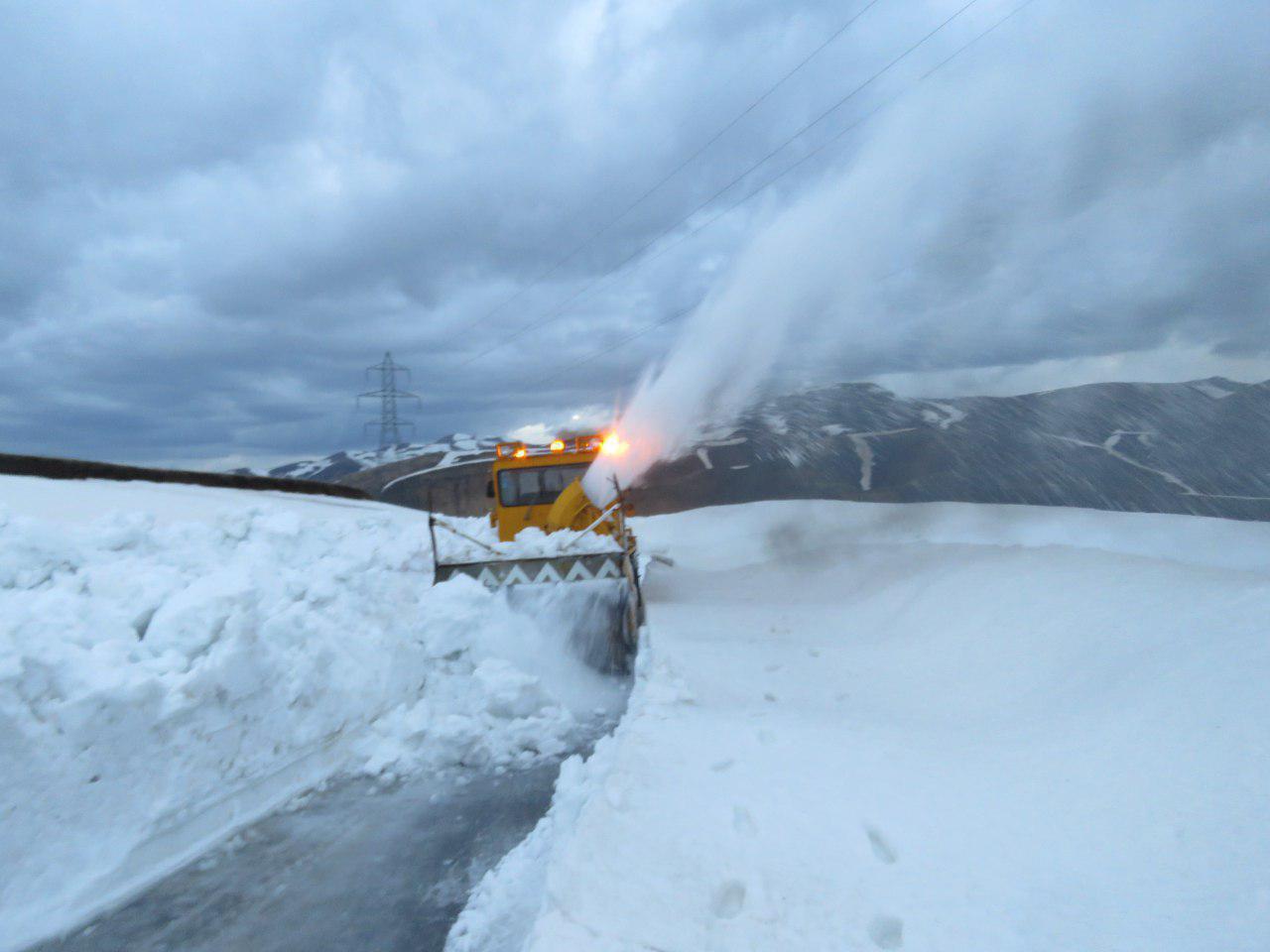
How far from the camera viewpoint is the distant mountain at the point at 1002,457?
49.9ft

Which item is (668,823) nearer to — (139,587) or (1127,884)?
(1127,884)

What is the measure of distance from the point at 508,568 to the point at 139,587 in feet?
13.6

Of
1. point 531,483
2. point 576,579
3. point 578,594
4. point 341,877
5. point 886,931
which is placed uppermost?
point 531,483

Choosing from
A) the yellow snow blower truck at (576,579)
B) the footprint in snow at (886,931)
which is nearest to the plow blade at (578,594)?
the yellow snow blower truck at (576,579)

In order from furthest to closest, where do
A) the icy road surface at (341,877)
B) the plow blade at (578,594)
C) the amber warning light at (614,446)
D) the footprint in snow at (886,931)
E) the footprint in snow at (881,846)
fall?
the amber warning light at (614,446) < the plow blade at (578,594) < the icy road surface at (341,877) < the footprint in snow at (881,846) < the footprint in snow at (886,931)

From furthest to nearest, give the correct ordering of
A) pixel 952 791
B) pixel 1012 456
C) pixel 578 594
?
pixel 1012 456 < pixel 578 594 < pixel 952 791

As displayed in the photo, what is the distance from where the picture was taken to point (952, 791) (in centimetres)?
422

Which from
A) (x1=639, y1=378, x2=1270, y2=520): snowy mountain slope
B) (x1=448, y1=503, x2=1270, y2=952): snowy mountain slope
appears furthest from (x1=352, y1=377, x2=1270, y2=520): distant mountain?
(x1=448, y1=503, x2=1270, y2=952): snowy mountain slope

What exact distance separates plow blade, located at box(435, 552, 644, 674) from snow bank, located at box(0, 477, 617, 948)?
33 centimetres

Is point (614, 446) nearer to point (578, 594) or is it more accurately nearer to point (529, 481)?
point (529, 481)

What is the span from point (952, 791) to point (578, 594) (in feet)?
19.8

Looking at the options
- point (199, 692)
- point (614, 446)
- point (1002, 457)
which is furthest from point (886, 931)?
point (1002, 457)

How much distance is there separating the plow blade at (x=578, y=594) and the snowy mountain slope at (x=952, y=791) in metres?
1.42

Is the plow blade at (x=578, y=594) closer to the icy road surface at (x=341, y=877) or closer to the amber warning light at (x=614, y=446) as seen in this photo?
the amber warning light at (x=614, y=446)
